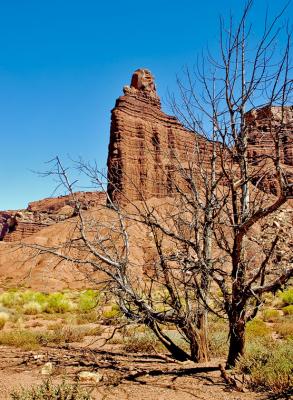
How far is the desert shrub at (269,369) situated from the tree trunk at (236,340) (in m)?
0.13

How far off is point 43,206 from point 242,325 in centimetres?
13734

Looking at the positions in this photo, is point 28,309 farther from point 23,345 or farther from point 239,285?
point 239,285

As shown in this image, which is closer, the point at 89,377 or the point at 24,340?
the point at 89,377

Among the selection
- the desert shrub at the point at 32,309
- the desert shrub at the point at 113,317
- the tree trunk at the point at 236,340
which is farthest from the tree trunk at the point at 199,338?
the desert shrub at the point at 32,309

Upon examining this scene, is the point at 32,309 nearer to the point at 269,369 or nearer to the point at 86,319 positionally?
the point at 86,319

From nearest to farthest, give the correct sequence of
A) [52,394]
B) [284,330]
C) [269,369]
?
[52,394]
[269,369]
[284,330]

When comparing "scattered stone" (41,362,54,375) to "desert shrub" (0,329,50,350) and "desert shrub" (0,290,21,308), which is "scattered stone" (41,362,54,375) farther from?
"desert shrub" (0,290,21,308)

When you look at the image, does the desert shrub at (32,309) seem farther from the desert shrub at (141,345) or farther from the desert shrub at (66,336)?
the desert shrub at (141,345)

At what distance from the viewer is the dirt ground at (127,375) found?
550 centimetres

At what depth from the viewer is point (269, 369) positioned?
5855 millimetres

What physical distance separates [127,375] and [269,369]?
2.28m

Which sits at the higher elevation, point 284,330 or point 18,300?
point 18,300

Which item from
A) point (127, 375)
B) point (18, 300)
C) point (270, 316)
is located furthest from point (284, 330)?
point (18, 300)

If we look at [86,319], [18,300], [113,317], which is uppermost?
[113,317]
